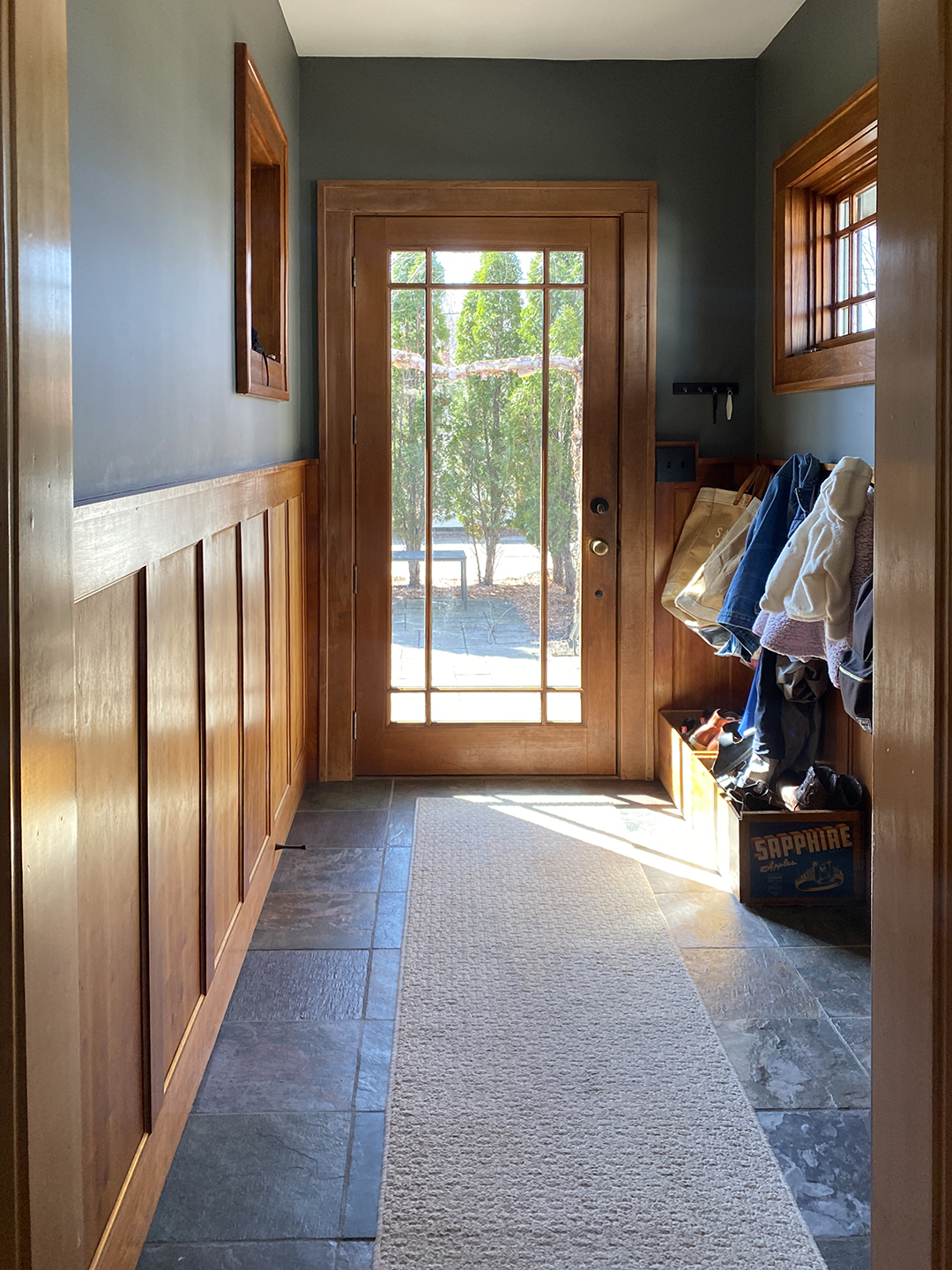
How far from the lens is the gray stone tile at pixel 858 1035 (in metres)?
2.38

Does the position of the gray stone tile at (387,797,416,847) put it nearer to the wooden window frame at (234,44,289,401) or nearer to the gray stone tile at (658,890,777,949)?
the gray stone tile at (658,890,777,949)

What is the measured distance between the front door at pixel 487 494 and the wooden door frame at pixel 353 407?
0.05 metres

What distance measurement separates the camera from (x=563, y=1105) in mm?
2191

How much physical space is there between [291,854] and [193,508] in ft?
5.52

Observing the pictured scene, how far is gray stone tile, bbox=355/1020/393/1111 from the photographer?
2229mm

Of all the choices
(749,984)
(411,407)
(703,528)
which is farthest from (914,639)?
(411,407)

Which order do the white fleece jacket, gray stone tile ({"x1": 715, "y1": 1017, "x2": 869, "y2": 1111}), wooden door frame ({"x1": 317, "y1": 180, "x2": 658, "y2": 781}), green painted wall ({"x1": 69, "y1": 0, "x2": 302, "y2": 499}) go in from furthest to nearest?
1. wooden door frame ({"x1": 317, "y1": 180, "x2": 658, "y2": 781})
2. the white fleece jacket
3. gray stone tile ({"x1": 715, "y1": 1017, "x2": 869, "y2": 1111})
4. green painted wall ({"x1": 69, "y1": 0, "x2": 302, "y2": 499})

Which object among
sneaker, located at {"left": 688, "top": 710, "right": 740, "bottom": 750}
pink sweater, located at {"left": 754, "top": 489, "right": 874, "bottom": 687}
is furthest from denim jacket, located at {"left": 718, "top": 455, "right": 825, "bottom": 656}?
sneaker, located at {"left": 688, "top": 710, "right": 740, "bottom": 750}

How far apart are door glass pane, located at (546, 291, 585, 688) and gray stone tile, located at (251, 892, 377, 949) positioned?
1.51 m

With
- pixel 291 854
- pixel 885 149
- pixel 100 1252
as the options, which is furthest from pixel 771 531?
pixel 100 1252

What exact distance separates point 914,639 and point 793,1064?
4.84ft

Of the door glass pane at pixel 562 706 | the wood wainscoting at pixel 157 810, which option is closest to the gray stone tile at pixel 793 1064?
the wood wainscoting at pixel 157 810

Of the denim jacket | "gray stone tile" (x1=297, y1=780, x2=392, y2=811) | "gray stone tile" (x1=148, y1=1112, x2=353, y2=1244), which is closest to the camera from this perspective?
"gray stone tile" (x1=148, y1=1112, x2=353, y2=1244)

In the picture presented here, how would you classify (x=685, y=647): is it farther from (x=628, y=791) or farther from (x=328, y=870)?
(x=328, y=870)
